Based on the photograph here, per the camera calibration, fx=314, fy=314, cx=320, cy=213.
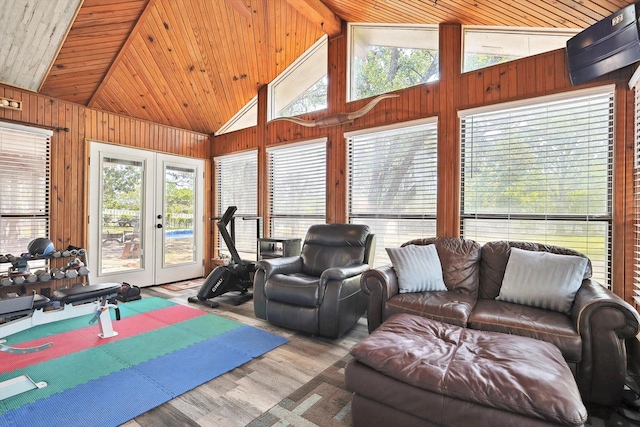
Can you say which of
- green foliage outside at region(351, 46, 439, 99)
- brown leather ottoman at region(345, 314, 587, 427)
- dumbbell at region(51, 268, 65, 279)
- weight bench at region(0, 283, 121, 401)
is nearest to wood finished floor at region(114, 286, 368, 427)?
brown leather ottoman at region(345, 314, 587, 427)

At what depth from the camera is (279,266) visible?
3.30 m

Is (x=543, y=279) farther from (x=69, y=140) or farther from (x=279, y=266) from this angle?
(x=69, y=140)

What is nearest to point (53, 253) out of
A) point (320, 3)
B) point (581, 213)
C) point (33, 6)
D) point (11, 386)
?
point (11, 386)

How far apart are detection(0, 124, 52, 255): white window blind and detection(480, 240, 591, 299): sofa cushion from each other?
4966mm

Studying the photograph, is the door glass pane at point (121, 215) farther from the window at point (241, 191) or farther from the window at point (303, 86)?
the window at point (303, 86)

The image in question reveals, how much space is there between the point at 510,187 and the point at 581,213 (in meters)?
0.58

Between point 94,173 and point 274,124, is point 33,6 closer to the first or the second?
point 94,173

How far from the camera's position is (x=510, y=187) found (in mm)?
3033

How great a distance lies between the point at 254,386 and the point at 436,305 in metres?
1.39

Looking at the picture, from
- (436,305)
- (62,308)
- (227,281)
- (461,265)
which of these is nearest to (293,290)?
(436,305)

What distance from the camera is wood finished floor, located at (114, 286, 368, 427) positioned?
5.75 ft

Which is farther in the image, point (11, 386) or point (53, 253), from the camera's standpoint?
point (53, 253)

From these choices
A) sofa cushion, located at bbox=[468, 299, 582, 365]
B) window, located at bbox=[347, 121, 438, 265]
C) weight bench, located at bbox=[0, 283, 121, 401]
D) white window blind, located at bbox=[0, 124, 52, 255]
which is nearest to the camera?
sofa cushion, located at bbox=[468, 299, 582, 365]

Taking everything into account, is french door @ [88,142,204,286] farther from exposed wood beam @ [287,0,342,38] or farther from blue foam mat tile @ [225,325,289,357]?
exposed wood beam @ [287,0,342,38]
